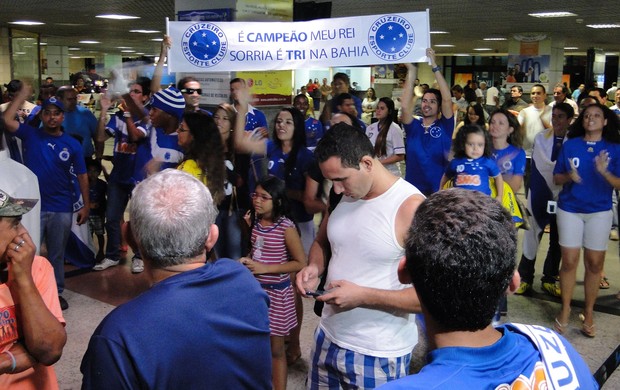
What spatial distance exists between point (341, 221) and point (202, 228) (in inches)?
42.7

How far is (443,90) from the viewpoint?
5.88m

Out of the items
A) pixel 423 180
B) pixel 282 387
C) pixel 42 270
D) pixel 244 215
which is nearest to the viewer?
pixel 42 270

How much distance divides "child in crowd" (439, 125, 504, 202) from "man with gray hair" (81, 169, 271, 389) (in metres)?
3.31

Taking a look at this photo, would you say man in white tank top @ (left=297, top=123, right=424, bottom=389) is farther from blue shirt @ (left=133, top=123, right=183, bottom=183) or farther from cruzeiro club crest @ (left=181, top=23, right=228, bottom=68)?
cruzeiro club crest @ (left=181, top=23, right=228, bottom=68)

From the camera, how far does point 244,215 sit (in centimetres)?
480

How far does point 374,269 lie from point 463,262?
1.44 meters

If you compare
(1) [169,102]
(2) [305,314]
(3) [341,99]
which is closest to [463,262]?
(1) [169,102]

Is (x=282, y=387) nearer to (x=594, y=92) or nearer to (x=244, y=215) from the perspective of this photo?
(x=244, y=215)

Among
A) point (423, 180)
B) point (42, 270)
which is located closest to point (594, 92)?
point (423, 180)

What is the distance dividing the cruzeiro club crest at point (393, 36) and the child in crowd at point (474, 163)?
1.19m

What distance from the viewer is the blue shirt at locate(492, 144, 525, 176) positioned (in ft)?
18.2

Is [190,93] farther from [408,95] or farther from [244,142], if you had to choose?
[408,95]

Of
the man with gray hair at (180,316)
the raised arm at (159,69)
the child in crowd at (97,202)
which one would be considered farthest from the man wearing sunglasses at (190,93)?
the man with gray hair at (180,316)

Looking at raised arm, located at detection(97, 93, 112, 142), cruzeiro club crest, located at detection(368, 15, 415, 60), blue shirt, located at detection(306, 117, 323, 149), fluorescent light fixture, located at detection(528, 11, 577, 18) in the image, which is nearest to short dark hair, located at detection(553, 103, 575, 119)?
cruzeiro club crest, located at detection(368, 15, 415, 60)
